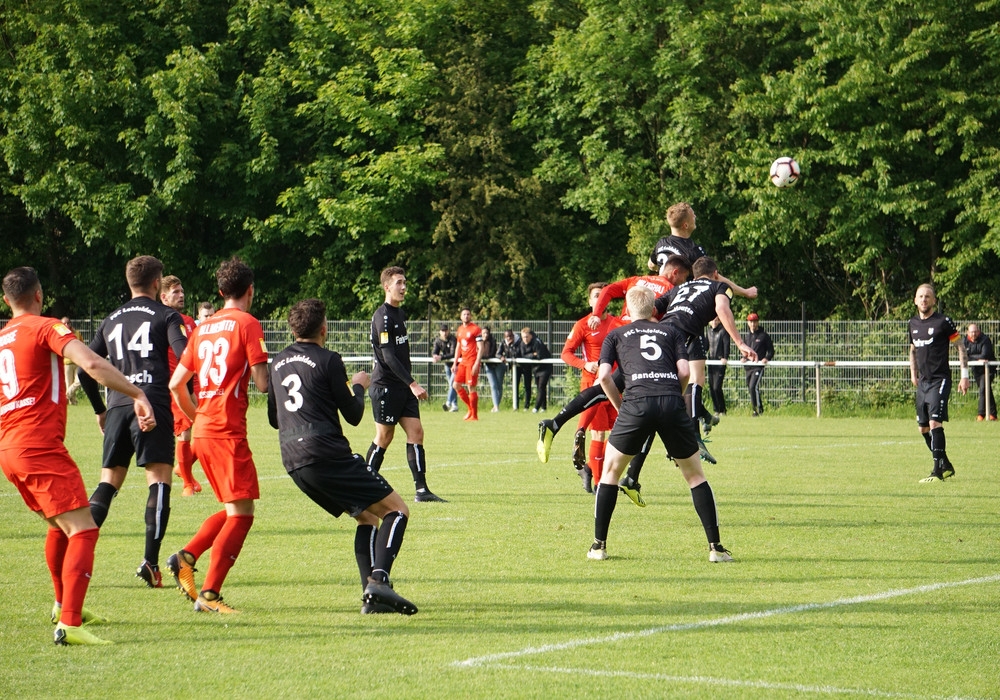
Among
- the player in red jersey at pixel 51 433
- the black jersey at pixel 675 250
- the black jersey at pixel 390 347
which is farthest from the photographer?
the black jersey at pixel 390 347

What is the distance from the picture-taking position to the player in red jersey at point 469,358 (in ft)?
85.7

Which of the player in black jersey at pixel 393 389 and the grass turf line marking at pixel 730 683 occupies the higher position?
the player in black jersey at pixel 393 389

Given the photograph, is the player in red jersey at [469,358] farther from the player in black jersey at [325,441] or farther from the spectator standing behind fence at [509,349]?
the player in black jersey at [325,441]

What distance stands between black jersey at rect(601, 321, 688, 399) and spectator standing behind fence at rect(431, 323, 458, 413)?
2134 centimetres

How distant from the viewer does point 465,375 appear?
2705 cm

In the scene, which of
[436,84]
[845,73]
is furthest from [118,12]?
[845,73]

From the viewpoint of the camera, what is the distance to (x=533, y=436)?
21.1 m

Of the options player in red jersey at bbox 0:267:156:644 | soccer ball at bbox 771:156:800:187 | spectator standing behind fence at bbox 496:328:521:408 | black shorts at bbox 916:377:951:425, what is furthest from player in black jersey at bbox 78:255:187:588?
spectator standing behind fence at bbox 496:328:521:408

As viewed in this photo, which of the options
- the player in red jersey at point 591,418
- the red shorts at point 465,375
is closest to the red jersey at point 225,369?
the player in red jersey at point 591,418

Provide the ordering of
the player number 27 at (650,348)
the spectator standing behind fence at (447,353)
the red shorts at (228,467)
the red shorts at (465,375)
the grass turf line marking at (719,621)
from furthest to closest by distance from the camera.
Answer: the spectator standing behind fence at (447,353)
the red shorts at (465,375)
the player number 27 at (650,348)
the red shorts at (228,467)
the grass turf line marking at (719,621)

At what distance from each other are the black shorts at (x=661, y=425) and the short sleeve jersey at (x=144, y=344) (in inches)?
121

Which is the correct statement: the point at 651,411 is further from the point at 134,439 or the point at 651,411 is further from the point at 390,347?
the point at 390,347

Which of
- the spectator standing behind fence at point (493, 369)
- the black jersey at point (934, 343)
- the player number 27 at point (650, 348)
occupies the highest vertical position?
the player number 27 at point (650, 348)

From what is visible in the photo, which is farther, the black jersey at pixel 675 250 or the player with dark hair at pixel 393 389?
the player with dark hair at pixel 393 389
